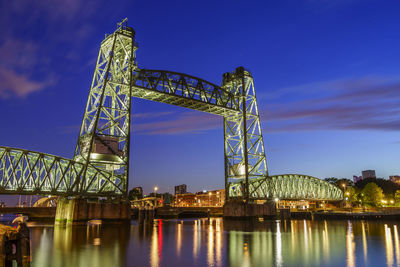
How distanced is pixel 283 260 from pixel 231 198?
135 ft

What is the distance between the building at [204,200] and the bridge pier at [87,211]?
101 metres

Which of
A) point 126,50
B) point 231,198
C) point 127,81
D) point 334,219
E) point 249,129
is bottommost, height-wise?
point 334,219

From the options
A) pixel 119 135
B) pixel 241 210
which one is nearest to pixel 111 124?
pixel 119 135

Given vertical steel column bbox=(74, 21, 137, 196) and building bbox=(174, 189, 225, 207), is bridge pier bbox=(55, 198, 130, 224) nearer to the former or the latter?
vertical steel column bbox=(74, 21, 137, 196)

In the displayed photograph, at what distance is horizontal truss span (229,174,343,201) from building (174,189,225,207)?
188 feet

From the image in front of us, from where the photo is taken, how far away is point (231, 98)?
54969 millimetres

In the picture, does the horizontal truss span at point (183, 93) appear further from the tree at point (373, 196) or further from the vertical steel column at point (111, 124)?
the tree at point (373, 196)

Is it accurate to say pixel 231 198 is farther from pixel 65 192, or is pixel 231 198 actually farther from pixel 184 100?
pixel 65 192

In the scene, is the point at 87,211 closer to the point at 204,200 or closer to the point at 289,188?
the point at 289,188

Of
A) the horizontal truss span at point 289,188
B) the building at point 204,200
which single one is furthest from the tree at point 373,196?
the building at point 204,200

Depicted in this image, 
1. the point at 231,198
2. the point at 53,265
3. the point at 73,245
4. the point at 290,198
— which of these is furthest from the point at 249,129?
the point at 53,265

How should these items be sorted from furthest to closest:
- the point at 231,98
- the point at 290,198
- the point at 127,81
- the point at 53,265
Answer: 1. the point at 290,198
2. the point at 231,98
3. the point at 127,81
4. the point at 53,265

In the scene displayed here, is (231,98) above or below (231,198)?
above

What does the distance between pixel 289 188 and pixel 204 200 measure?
98156 mm
